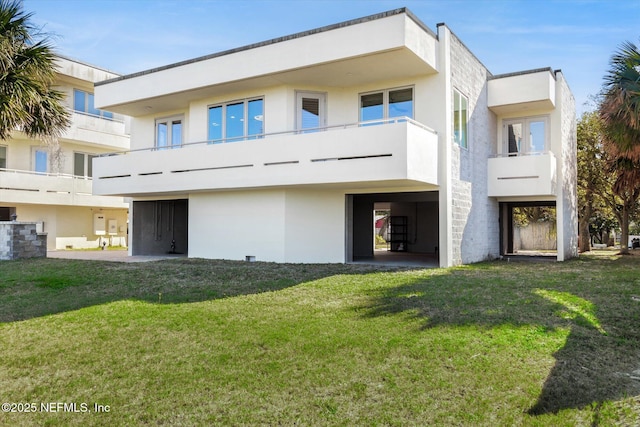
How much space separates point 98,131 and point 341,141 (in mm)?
19488

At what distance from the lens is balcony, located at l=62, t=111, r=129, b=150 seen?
27.4 meters

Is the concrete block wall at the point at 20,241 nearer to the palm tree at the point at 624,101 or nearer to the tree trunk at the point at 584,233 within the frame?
the palm tree at the point at 624,101

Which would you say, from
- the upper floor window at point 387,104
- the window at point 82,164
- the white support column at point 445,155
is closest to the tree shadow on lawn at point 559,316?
the white support column at point 445,155

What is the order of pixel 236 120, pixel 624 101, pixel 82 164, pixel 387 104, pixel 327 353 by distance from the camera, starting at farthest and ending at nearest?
pixel 82 164
pixel 236 120
pixel 387 104
pixel 624 101
pixel 327 353

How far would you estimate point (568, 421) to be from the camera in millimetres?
4520

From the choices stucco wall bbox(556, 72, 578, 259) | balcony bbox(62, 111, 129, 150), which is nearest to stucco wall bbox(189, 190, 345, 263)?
stucco wall bbox(556, 72, 578, 259)

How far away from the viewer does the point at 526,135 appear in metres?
19.5

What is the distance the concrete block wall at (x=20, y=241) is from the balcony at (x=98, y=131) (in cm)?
929

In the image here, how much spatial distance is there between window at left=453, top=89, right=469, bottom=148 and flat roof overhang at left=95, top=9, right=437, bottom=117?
1628 millimetres

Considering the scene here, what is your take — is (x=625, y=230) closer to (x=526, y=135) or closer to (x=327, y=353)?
(x=526, y=135)

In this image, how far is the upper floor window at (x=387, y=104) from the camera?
15.7 m

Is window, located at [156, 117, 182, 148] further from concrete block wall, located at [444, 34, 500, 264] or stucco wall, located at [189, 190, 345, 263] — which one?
concrete block wall, located at [444, 34, 500, 264]

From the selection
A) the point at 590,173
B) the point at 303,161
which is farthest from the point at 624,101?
the point at 590,173

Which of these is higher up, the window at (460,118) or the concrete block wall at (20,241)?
the window at (460,118)
